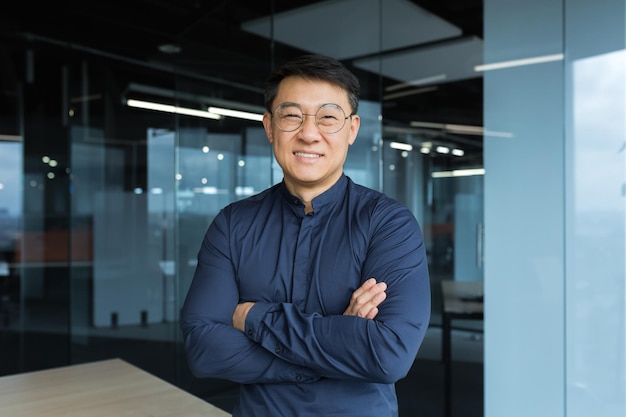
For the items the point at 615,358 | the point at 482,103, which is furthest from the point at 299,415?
the point at 482,103

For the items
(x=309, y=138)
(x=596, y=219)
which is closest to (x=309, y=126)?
(x=309, y=138)

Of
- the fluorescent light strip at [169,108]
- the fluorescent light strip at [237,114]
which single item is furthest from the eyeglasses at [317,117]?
the fluorescent light strip at [169,108]

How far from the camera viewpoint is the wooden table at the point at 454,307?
9.68 feet

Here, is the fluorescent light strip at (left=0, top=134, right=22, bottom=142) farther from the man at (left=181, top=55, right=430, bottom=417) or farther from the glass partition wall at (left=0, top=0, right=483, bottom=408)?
the man at (left=181, top=55, right=430, bottom=417)

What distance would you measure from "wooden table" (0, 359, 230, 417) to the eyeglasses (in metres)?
1.04

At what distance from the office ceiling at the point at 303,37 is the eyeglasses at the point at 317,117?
64.3 inches

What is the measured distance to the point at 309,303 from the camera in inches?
58.0

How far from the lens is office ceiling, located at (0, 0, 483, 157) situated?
9.96 ft

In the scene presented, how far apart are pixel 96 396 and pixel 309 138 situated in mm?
1367

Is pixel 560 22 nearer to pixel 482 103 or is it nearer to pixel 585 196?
pixel 482 103

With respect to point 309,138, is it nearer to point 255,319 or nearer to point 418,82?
point 255,319

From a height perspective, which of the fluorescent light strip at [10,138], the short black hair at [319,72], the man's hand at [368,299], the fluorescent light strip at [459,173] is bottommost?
the man's hand at [368,299]

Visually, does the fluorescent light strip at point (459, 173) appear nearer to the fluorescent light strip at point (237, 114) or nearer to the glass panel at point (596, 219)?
the glass panel at point (596, 219)

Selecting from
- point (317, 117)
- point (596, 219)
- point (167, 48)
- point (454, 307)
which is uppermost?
point (167, 48)
